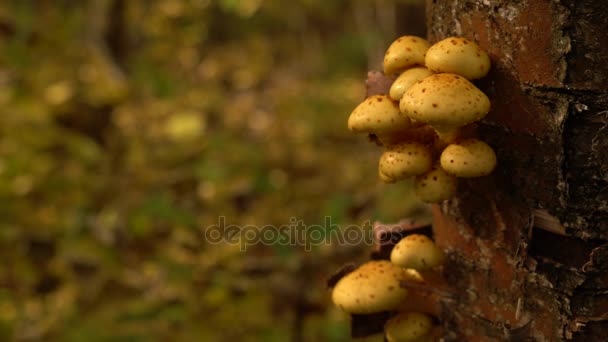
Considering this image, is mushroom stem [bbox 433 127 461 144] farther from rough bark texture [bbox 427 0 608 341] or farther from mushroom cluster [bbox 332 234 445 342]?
mushroom cluster [bbox 332 234 445 342]

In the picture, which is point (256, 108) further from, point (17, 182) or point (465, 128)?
point (465, 128)

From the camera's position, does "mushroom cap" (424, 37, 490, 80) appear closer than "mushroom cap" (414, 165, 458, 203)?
Yes

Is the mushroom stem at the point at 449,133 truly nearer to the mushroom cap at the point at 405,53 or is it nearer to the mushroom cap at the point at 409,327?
the mushroom cap at the point at 405,53

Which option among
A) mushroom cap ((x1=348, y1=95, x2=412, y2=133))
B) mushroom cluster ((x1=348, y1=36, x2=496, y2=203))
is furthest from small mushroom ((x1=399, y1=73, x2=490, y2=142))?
mushroom cap ((x1=348, y1=95, x2=412, y2=133))

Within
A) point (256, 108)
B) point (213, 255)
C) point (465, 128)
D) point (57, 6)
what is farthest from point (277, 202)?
point (465, 128)

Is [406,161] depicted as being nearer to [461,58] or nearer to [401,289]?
[461,58]

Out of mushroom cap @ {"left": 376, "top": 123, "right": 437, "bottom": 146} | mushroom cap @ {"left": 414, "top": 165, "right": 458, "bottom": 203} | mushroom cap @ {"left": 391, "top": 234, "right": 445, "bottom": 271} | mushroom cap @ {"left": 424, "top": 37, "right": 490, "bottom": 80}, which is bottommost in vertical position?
mushroom cap @ {"left": 391, "top": 234, "right": 445, "bottom": 271}

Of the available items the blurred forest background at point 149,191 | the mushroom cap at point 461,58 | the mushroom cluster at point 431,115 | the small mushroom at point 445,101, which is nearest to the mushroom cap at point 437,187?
the mushroom cluster at point 431,115
